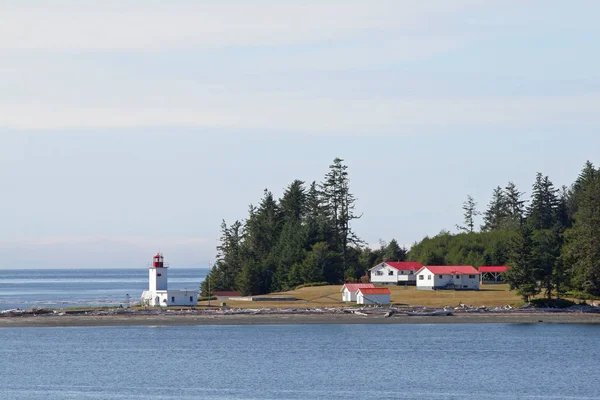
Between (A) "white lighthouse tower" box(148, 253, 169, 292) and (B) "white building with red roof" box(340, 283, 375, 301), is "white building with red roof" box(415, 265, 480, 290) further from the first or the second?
(A) "white lighthouse tower" box(148, 253, 169, 292)

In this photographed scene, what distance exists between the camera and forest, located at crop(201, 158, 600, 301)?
347ft

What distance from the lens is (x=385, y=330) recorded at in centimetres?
9588

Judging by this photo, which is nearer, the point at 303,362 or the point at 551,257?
the point at 303,362

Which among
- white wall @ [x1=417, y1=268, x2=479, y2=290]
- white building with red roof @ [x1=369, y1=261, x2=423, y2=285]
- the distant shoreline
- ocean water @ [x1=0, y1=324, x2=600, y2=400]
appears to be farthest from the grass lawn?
ocean water @ [x1=0, y1=324, x2=600, y2=400]

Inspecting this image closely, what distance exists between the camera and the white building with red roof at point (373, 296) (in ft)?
351

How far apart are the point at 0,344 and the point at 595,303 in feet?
193

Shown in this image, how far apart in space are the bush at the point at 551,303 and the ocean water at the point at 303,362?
477 cm

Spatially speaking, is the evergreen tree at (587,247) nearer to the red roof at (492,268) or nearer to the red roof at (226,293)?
the red roof at (492,268)

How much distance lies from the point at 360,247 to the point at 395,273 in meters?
21.5

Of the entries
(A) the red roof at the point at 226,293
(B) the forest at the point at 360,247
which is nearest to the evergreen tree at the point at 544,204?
(B) the forest at the point at 360,247

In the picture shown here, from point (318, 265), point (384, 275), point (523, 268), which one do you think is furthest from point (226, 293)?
point (523, 268)

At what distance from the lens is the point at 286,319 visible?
98.4 meters

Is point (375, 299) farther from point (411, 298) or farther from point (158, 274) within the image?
point (158, 274)

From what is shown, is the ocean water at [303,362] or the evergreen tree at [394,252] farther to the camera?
the evergreen tree at [394,252]
